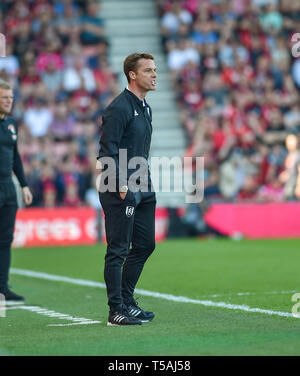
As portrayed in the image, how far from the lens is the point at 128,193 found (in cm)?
805

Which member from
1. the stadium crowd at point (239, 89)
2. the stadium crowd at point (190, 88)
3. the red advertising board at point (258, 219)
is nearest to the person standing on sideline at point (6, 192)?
the stadium crowd at point (190, 88)

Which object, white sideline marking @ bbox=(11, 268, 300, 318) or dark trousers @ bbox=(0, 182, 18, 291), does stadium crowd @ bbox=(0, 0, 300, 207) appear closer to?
white sideline marking @ bbox=(11, 268, 300, 318)

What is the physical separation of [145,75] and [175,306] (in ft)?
8.16

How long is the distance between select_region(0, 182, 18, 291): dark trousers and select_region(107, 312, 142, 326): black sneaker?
272 cm

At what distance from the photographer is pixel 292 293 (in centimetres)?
1005

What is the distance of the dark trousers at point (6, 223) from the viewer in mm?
10461

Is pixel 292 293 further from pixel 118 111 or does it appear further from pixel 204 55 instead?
pixel 204 55

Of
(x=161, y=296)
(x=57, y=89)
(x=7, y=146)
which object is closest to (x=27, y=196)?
(x=7, y=146)

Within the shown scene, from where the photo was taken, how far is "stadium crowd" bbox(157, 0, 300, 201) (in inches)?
858

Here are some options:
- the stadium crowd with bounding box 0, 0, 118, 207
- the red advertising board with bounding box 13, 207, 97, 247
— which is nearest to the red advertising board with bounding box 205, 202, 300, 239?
the red advertising board with bounding box 13, 207, 97, 247

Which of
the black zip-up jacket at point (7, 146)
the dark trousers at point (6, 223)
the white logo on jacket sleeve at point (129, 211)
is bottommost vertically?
the dark trousers at point (6, 223)

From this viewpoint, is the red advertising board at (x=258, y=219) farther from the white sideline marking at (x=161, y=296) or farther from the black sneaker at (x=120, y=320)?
the black sneaker at (x=120, y=320)

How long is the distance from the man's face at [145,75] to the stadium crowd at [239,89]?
41.3ft

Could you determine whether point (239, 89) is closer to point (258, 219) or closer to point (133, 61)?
point (258, 219)
